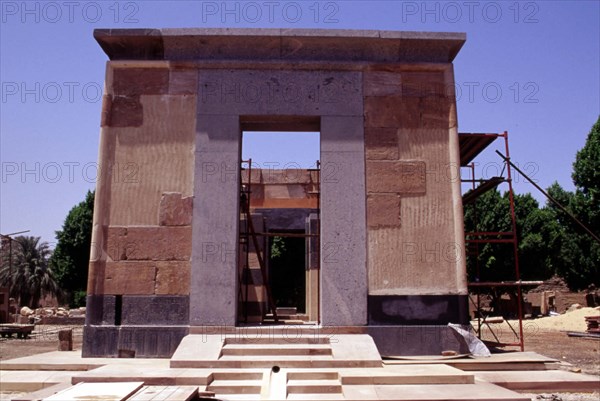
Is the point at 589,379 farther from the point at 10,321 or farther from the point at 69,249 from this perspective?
the point at 69,249

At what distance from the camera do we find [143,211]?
920cm

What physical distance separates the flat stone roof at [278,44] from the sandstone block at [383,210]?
237 centimetres

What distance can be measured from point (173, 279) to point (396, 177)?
3963 millimetres

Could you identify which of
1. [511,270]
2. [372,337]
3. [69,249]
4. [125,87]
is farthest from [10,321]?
[511,270]

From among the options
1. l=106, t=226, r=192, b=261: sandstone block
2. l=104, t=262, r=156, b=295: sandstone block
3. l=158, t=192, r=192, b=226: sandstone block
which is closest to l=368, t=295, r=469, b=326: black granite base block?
l=106, t=226, r=192, b=261: sandstone block

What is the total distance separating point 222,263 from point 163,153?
2.10 metres

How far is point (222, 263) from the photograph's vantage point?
888 cm

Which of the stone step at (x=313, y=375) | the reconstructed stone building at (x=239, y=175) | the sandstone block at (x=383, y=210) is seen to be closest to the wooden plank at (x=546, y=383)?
the reconstructed stone building at (x=239, y=175)

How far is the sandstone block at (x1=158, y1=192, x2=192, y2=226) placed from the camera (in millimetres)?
9055

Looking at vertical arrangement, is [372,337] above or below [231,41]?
below

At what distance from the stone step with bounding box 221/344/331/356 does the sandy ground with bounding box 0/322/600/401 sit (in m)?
2.74

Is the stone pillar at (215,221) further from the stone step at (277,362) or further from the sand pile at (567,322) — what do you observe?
the sand pile at (567,322)

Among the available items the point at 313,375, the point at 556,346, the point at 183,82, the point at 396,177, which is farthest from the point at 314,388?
the point at 556,346

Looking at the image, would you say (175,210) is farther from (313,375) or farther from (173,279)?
(313,375)
